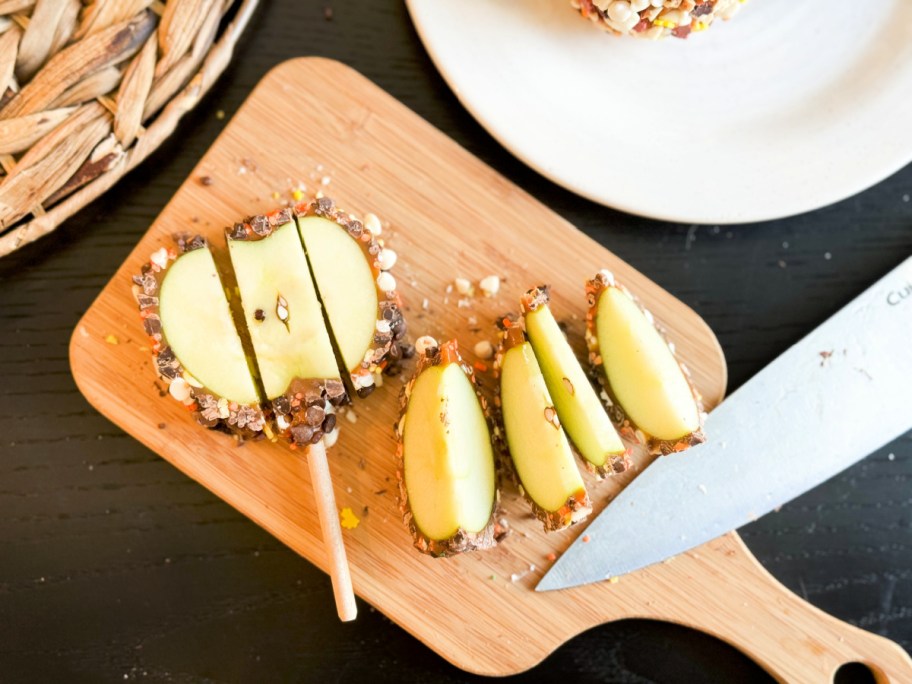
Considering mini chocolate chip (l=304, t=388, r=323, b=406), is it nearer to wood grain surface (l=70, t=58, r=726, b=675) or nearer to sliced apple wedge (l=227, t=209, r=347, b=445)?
sliced apple wedge (l=227, t=209, r=347, b=445)

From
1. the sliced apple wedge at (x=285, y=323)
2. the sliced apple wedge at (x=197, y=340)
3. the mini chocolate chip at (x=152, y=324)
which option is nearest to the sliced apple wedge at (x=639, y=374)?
the sliced apple wedge at (x=285, y=323)

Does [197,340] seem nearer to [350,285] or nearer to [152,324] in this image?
[152,324]

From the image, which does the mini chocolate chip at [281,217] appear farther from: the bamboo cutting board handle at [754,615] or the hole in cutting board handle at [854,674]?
the hole in cutting board handle at [854,674]

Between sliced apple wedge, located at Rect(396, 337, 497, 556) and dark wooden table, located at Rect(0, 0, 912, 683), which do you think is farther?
dark wooden table, located at Rect(0, 0, 912, 683)

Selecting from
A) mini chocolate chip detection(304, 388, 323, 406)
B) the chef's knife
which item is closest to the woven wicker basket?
mini chocolate chip detection(304, 388, 323, 406)

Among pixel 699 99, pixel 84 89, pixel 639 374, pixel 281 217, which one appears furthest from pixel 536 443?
pixel 84 89

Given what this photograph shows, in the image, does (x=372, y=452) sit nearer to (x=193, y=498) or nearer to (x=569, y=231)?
(x=193, y=498)

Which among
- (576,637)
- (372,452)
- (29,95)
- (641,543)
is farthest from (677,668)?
(29,95)
